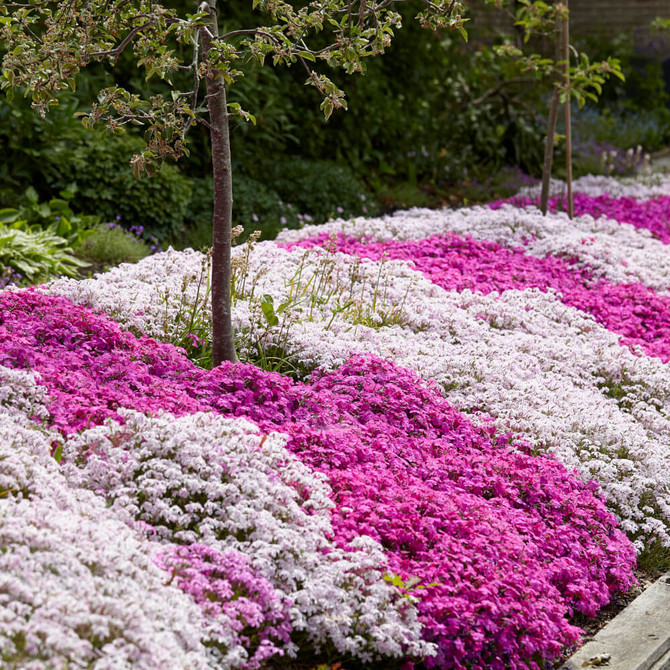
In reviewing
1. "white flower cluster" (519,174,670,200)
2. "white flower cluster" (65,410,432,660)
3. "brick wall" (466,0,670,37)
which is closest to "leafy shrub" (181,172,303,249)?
"white flower cluster" (519,174,670,200)

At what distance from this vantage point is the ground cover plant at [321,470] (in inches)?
117

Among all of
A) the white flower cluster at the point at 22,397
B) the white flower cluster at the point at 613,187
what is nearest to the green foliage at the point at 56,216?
the white flower cluster at the point at 22,397

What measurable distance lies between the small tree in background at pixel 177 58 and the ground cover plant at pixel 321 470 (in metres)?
0.89

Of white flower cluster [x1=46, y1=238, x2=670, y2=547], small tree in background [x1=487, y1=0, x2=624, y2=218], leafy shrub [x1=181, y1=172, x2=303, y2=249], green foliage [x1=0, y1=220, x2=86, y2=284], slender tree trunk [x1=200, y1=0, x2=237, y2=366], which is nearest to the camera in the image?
slender tree trunk [x1=200, y1=0, x2=237, y2=366]

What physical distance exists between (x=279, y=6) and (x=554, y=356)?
10.4 feet

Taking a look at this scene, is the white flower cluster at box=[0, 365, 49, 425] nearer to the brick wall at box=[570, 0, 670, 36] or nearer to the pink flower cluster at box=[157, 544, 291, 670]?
the pink flower cluster at box=[157, 544, 291, 670]

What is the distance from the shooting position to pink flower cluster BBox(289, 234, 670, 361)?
7109mm

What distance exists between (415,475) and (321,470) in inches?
19.8

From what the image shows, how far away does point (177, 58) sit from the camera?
160 inches

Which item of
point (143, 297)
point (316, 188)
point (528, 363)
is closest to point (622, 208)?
point (316, 188)

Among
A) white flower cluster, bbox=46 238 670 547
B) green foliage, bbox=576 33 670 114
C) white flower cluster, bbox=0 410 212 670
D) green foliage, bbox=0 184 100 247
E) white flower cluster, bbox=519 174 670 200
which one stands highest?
green foliage, bbox=576 33 670 114

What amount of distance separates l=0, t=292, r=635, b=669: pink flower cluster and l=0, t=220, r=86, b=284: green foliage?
182 cm

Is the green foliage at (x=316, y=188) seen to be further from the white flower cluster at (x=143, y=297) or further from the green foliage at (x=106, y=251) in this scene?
the white flower cluster at (x=143, y=297)

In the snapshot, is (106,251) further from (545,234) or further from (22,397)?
(545,234)
